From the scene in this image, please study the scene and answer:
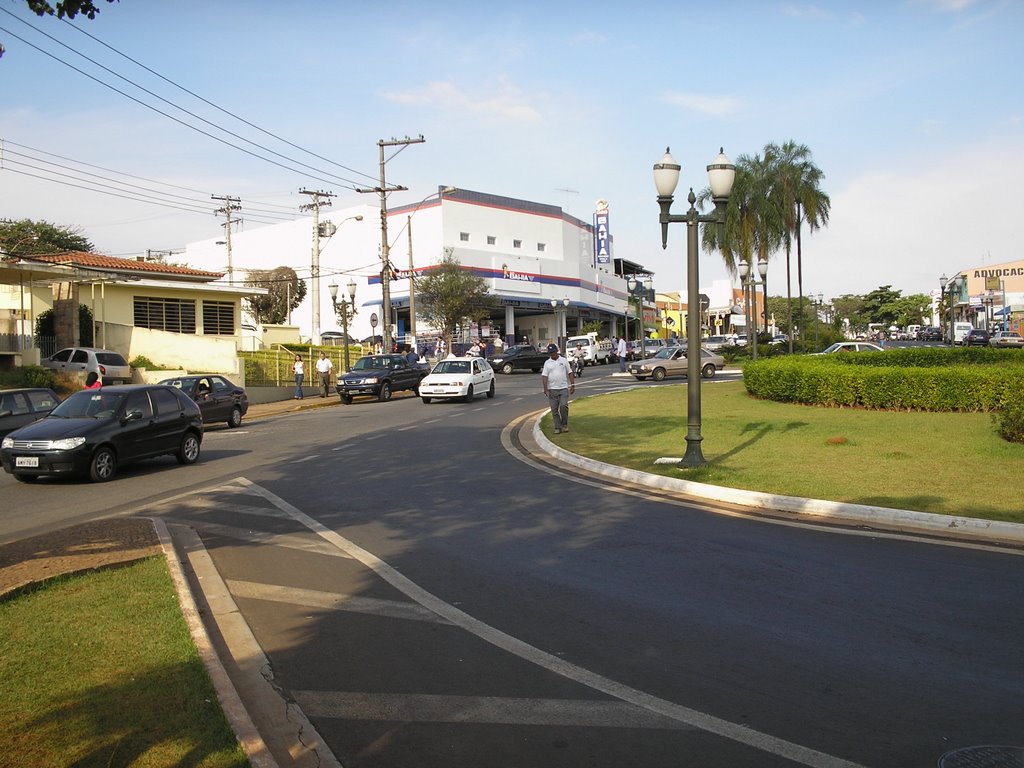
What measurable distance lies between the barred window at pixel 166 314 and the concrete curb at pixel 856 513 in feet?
97.1

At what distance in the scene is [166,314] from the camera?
125 feet

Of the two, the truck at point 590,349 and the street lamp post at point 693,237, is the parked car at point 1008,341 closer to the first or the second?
the truck at point 590,349

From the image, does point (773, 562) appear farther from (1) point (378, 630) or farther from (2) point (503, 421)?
(2) point (503, 421)

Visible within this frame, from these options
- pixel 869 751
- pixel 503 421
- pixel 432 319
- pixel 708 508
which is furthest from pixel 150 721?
pixel 432 319

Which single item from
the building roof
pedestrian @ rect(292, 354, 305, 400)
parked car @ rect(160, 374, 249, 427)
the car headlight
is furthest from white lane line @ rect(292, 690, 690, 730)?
the building roof

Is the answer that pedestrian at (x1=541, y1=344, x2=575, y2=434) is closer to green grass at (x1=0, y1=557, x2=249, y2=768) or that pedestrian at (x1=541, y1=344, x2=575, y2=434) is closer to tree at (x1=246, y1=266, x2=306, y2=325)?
green grass at (x1=0, y1=557, x2=249, y2=768)

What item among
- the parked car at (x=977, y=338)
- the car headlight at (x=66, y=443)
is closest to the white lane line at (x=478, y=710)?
the car headlight at (x=66, y=443)

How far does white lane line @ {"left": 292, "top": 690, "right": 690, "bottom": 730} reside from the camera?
468cm

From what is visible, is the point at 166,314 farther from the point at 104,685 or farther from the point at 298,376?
the point at 104,685

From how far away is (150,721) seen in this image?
4.46 m

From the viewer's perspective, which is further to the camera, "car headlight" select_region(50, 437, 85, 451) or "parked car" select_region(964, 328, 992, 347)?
"parked car" select_region(964, 328, 992, 347)

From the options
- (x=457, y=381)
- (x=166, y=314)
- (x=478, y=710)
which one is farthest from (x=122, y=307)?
(x=478, y=710)

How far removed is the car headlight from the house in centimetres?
1697

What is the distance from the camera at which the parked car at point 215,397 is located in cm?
2362
